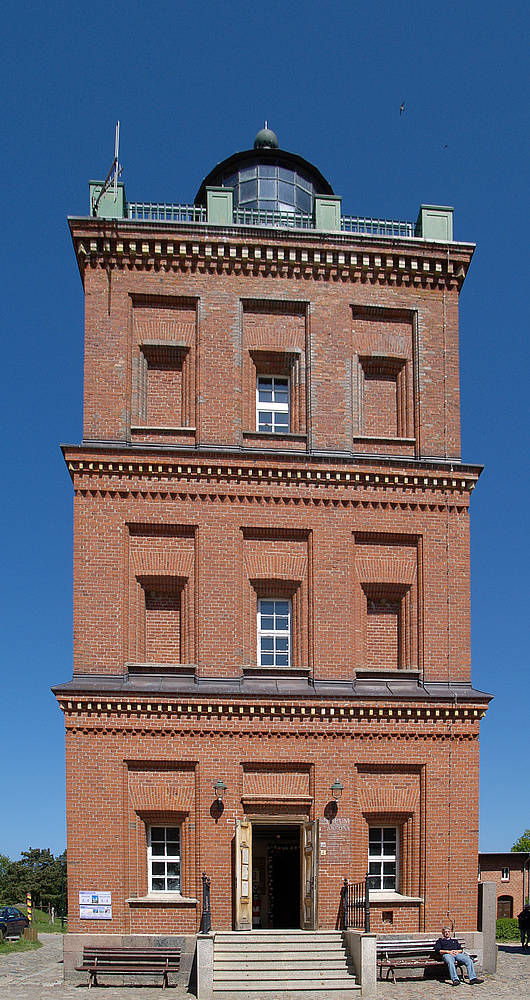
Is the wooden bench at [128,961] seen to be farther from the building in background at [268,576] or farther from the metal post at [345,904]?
the metal post at [345,904]

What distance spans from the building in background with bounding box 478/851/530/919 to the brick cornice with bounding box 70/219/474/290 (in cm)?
3389

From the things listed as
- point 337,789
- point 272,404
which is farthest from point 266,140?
point 337,789

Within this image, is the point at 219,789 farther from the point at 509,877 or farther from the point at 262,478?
the point at 509,877

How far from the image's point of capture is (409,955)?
19.8m

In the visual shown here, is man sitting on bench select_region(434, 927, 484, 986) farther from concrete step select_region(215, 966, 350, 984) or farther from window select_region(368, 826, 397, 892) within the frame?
concrete step select_region(215, 966, 350, 984)

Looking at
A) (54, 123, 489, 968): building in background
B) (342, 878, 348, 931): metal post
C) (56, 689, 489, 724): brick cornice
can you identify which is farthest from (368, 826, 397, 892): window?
(56, 689, 489, 724): brick cornice

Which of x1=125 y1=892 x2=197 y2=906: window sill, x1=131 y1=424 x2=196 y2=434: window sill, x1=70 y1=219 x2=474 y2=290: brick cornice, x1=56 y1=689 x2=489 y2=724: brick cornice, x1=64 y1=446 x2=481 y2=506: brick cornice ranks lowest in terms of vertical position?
x1=125 y1=892 x2=197 y2=906: window sill

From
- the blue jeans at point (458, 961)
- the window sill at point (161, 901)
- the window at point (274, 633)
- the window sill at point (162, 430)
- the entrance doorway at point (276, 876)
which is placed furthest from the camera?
the entrance doorway at point (276, 876)

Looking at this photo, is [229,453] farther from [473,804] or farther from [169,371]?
[473,804]

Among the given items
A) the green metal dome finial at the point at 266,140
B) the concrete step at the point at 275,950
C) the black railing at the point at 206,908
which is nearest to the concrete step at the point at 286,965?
the concrete step at the point at 275,950

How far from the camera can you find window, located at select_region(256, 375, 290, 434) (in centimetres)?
2277

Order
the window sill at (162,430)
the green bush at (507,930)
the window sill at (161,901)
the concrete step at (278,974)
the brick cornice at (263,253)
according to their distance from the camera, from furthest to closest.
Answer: the green bush at (507,930) → the brick cornice at (263,253) → the window sill at (162,430) → the window sill at (161,901) → the concrete step at (278,974)

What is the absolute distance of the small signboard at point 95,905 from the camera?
19.5 metres

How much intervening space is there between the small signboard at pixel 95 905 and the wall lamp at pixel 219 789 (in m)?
2.89
